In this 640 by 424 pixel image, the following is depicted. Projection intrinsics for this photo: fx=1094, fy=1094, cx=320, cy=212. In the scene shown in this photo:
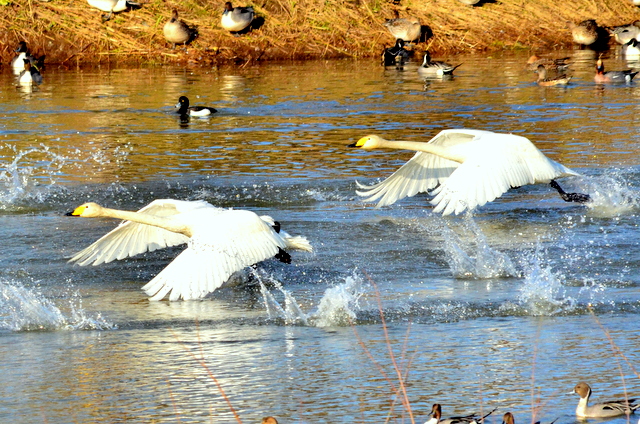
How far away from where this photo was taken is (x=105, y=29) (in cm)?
2711

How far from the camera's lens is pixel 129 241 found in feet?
30.6

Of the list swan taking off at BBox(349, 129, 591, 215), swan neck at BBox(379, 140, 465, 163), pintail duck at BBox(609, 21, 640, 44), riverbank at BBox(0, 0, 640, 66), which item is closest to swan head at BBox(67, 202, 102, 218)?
swan taking off at BBox(349, 129, 591, 215)

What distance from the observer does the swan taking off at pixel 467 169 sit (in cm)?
973

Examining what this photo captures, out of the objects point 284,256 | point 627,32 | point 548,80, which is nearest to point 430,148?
point 284,256

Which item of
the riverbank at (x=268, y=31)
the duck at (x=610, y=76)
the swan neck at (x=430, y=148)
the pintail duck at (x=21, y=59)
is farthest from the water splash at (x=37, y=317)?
the riverbank at (x=268, y=31)

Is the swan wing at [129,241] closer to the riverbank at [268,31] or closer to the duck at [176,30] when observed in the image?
the duck at [176,30]

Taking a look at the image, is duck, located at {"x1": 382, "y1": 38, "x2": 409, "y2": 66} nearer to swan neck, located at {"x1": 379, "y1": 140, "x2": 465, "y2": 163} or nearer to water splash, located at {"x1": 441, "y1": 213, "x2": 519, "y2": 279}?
swan neck, located at {"x1": 379, "y1": 140, "x2": 465, "y2": 163}

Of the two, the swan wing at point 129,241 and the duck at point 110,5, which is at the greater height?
the duck at point 110,5

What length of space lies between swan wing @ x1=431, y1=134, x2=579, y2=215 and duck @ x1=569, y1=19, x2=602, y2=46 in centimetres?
1769

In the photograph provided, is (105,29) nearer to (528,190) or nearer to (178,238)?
(528,190)

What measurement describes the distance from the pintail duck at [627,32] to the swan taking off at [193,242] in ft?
66.8

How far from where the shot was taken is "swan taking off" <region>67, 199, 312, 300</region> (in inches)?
305

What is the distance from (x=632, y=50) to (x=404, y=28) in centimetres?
548

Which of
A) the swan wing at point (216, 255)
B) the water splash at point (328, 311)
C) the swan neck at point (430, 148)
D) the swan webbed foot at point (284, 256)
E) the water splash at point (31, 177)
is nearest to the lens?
the water splash at point (328, 311)
